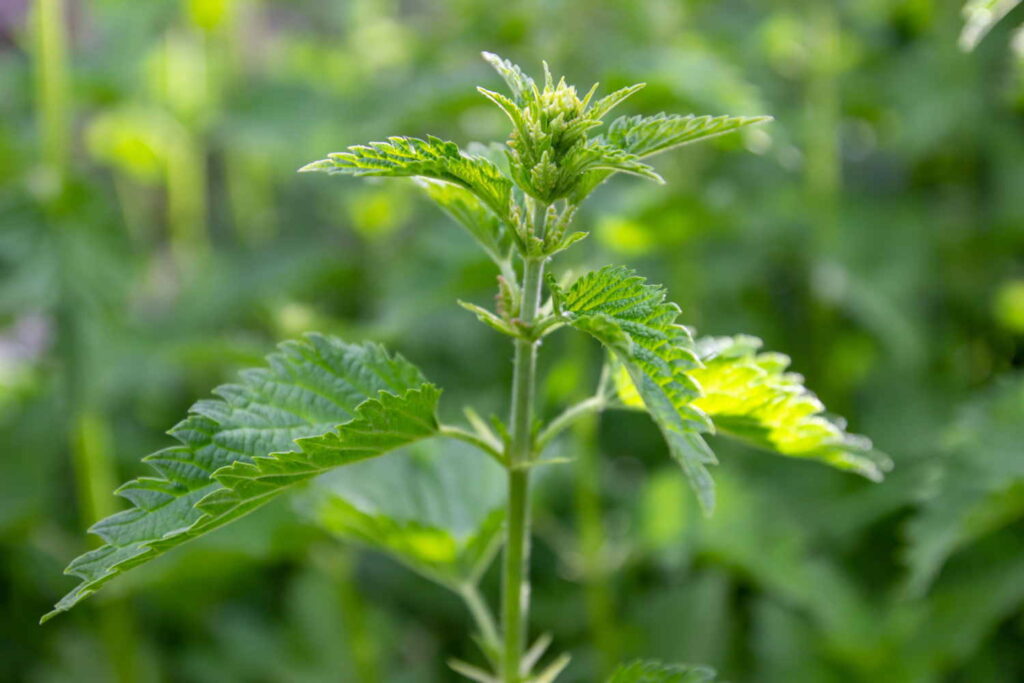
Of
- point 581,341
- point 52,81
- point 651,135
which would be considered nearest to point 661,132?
point 651,135

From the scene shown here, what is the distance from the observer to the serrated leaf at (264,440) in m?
0.63

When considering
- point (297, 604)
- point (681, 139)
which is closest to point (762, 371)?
point (681, 139)

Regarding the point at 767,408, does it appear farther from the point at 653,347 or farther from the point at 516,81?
the point at 516,81

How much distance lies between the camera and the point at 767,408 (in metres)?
0.74

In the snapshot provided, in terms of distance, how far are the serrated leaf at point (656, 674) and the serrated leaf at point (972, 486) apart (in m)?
0.41

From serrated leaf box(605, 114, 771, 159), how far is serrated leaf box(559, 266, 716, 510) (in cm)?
9

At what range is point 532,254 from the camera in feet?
2.24

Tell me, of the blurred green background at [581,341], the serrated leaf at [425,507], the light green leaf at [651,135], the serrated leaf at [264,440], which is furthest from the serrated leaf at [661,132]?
the blurred green background at [581,341]

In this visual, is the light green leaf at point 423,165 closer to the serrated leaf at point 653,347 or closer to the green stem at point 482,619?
the serrated leaf at point 653,347

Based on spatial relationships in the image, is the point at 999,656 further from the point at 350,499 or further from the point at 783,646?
the point at 350,499

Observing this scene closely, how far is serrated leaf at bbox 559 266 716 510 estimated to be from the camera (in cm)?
59

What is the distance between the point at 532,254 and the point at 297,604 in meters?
1.19

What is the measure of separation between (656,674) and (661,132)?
0.41 metres

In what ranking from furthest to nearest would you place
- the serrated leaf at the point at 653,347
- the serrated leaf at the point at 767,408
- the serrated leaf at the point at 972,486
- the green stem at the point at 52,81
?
1. the green stem at the point at 52,81
2. the serrated leaf at the point at 972,486
3. the serrated leaf at the point at 767,408
4. the serrated leaf at the point at 653,347
